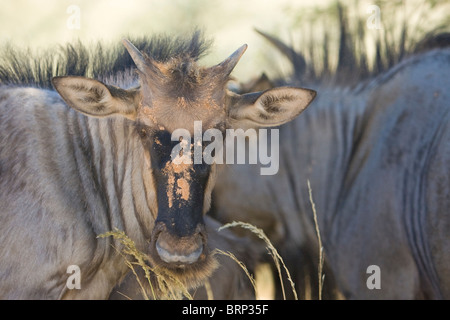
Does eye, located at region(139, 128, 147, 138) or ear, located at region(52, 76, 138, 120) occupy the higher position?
ear, located at region(52, 76, 138, 120)

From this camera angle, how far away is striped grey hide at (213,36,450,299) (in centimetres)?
609

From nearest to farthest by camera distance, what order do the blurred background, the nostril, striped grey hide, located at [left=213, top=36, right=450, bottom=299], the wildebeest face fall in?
the nostril < the wildebeest face < striped grey hide, located at [left=213, top=36, right=450, bottom=299] < the blurred background

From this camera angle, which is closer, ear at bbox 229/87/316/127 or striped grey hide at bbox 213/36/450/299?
ear at bbox 229/87/316/127

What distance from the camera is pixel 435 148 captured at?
612 cm

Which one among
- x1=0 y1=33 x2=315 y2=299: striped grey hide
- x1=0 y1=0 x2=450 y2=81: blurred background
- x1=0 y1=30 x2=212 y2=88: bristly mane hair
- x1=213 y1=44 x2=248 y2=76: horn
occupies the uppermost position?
x1=0 y1=0 x2=450 y2=81: blurred background

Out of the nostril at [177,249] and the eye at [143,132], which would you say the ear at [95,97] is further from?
the nostril at [177,249]

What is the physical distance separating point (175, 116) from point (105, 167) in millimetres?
828

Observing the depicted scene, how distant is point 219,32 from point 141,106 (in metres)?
10.3

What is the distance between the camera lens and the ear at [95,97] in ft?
15.3

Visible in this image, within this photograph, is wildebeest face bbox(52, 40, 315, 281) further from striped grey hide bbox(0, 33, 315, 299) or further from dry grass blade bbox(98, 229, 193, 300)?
dry grass blade bbox(98, 229, 193, 300)

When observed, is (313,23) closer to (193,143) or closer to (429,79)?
(429,79)
